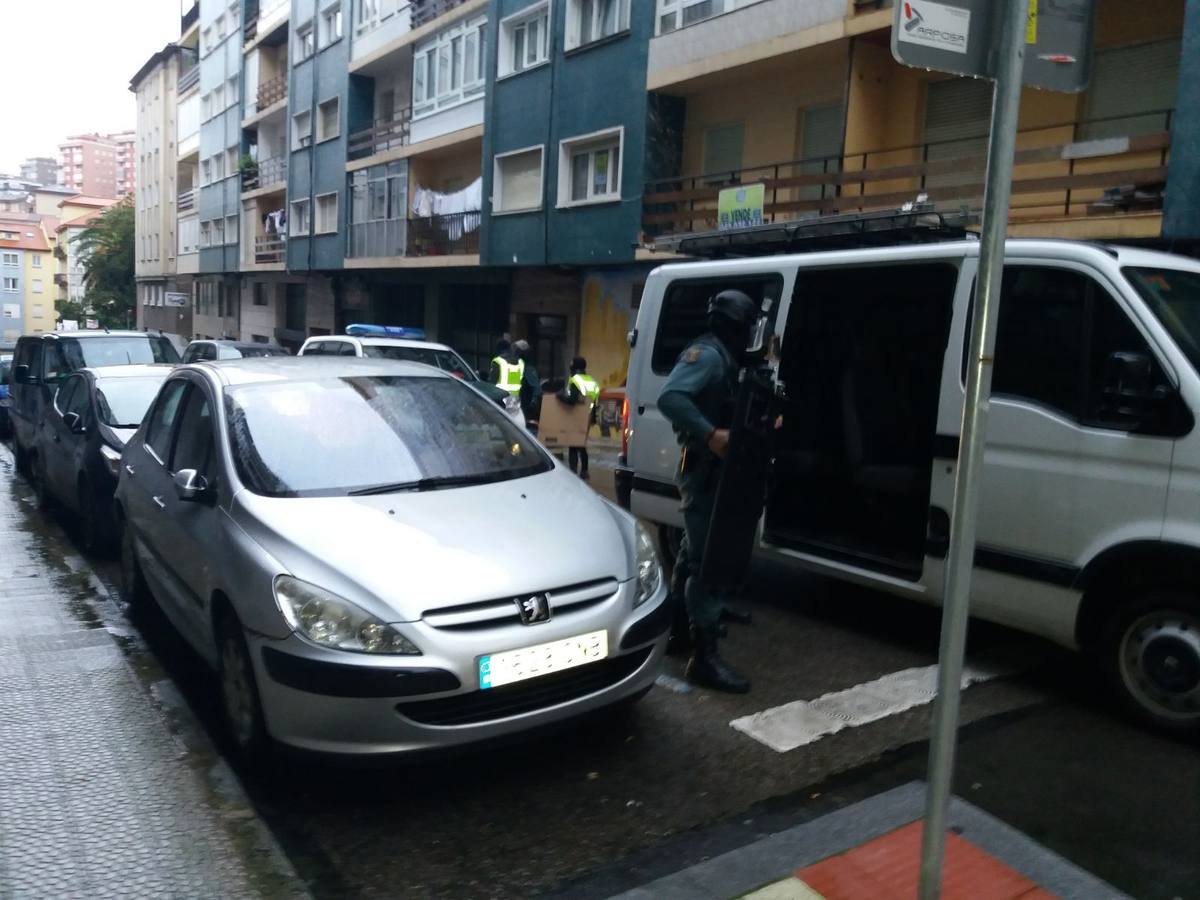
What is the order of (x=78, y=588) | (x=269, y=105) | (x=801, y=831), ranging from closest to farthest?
(x=801, y=831) → (x=78, y=588) → (x=269, y=105)

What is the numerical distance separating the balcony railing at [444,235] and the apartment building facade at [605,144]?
6 centimetres

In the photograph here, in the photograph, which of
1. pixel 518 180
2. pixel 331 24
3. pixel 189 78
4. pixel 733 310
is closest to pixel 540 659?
pixel 733 310

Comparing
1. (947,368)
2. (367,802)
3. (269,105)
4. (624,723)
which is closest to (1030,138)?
(947,368)

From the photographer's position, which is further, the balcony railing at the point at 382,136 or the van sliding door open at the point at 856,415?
the balcony railing at the point at 382,136

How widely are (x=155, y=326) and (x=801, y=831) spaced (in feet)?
210

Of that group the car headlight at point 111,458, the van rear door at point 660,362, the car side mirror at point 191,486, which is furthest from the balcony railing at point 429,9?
the car side mirror at point 191,486

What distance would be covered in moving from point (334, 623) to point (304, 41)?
35.8 meters

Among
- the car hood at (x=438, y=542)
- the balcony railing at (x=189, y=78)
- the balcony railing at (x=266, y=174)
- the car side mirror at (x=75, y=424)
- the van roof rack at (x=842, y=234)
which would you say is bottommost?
the car side mirror at (x=75, y=424)

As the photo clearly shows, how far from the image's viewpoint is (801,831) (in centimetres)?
356

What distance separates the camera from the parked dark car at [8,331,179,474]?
1165 cm

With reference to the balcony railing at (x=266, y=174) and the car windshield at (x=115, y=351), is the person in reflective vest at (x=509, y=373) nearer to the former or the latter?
the car windshield at (x=115, y=351)

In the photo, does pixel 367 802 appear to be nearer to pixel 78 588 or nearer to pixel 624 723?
pixel 624 723

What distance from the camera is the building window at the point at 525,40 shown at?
68.7 feet

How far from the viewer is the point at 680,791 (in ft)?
12.9
